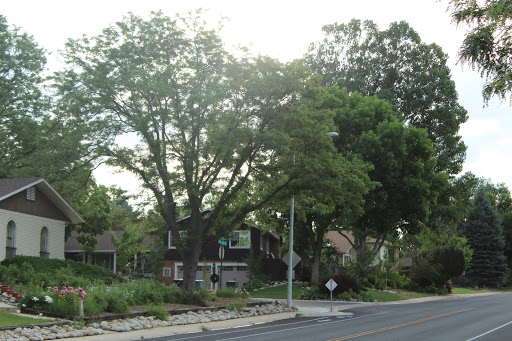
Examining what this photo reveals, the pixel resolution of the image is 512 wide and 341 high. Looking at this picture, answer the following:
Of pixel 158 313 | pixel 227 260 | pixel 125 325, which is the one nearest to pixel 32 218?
pixel 158 313

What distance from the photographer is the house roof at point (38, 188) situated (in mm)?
30727

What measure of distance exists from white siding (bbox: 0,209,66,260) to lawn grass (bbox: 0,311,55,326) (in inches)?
478

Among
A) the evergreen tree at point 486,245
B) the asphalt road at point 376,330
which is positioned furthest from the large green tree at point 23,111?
the evergreen tree at point 486,245

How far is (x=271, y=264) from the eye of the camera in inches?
2176

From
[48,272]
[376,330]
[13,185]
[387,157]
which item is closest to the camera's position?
[376,330]

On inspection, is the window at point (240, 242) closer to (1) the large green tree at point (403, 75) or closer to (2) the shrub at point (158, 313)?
(1) the large green tree at point (403, 75)

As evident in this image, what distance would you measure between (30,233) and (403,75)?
3220 cm

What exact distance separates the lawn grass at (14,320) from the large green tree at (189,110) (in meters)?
11.4

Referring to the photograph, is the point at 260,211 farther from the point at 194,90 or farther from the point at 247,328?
the point at 247,328

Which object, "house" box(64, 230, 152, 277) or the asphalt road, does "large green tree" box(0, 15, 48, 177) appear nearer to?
"house" box(64, 230, 152, 277)

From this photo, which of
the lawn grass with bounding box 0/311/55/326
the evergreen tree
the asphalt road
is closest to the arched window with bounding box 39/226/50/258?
the lawn grass with bounding box 0/311/55/326

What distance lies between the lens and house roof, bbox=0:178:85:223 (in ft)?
101

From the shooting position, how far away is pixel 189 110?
2780 cm

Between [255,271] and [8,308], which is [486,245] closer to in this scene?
[255,271]
